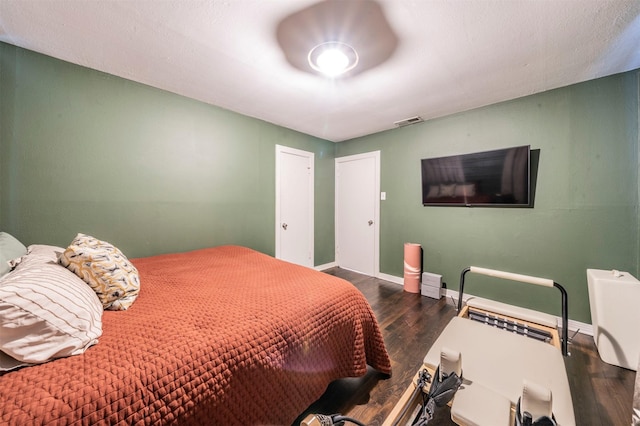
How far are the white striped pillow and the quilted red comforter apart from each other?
47 millimetres

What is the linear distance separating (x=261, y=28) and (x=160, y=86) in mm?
1520

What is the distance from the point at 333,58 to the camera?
1.84 meters

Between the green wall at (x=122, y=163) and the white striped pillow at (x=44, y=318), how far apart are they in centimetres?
145

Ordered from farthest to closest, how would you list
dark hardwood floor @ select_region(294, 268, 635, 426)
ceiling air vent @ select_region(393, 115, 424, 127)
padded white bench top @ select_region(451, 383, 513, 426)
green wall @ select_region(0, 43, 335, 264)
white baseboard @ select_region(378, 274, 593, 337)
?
ceiling air vent @ select_region(393, 115, 424, 127) → white baseboard @ select_region(378, 274, 593, 337) → green wall @ select_region(0, 43, 335, 264) → dark hardwood floor @ select_region(294, 268, 635, 426) → padded white bench top @ select_region(451, 383, 513, 426)

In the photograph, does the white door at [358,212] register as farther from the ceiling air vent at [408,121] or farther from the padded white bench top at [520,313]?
the padded white bench top at [520,313]

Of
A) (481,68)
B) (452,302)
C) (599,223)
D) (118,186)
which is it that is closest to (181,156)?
(118,186)

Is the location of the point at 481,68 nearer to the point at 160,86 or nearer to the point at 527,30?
the point at 527,30

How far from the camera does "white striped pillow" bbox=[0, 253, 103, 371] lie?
743 mm

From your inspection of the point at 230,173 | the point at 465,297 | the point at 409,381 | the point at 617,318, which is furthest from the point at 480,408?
the point at 230,173

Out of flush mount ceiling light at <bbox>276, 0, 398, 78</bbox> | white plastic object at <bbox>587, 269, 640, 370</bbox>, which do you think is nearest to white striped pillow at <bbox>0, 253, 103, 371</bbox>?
flush mount ceiling light at <bbox>276, 0, 398, 78</bbox>

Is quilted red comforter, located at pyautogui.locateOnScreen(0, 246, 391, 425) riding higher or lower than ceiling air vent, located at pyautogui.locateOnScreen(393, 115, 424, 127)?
lower

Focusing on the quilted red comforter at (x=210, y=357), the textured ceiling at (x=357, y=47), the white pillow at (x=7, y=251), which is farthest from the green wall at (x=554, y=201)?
the white pillow at (x=7, y=251)

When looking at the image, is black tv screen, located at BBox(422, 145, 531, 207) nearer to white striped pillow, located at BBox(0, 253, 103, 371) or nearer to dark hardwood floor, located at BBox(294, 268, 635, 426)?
dark hardwood floor, located at BBox(294, 268, 635, 426)

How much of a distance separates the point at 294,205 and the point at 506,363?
Answer: 3.09 metres
